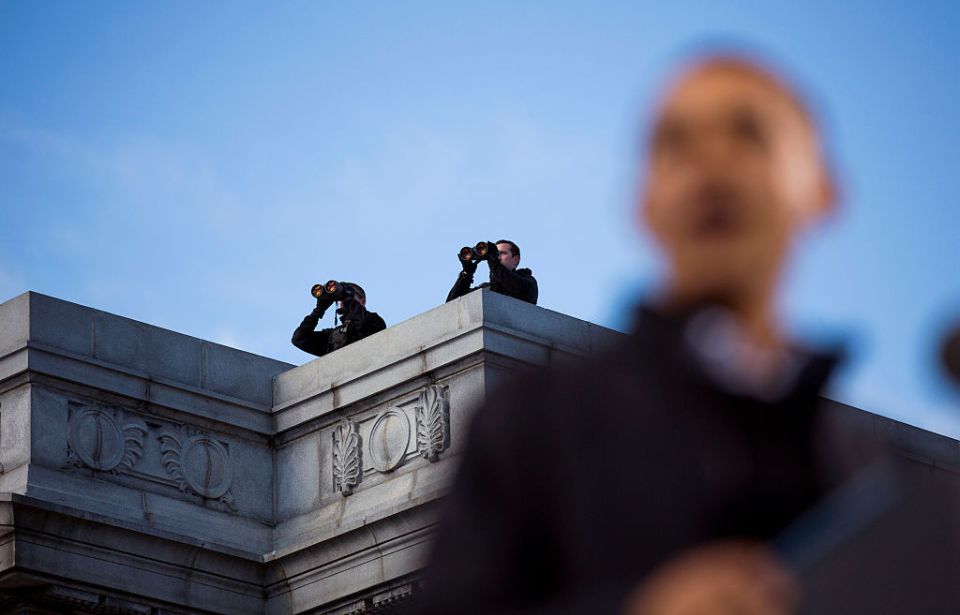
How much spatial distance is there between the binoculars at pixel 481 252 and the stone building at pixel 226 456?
2.42 feet

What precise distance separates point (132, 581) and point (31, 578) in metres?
1.14

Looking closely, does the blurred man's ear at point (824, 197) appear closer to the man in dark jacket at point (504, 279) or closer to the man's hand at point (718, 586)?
the man's hand at point (718, 586)

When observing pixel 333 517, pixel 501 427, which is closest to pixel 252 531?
pixel 333 517

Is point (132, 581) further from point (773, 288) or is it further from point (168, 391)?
point (773, 288)

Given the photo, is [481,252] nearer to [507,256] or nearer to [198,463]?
[507,256]

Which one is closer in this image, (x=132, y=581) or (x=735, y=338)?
(x=735, y=338)

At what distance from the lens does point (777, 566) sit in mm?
1937

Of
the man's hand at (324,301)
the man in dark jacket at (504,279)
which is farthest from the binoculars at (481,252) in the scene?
the man's hand at (324,301)

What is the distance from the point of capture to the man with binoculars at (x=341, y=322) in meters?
18.8

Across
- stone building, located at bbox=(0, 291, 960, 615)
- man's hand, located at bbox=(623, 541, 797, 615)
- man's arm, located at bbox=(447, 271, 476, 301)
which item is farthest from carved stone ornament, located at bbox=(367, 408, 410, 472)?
man's hand, located at bbox=(623, 541, 797, 615)

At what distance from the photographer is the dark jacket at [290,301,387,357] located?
61.7ft

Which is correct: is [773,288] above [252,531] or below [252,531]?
below

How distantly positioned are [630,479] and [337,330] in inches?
668

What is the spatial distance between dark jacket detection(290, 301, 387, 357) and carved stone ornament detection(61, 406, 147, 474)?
2.28 metres
